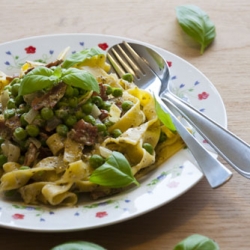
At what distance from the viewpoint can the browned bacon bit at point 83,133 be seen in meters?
2.95

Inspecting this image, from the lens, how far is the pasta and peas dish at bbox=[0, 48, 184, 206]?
2.82m

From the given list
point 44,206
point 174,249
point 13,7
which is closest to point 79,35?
point 13,7

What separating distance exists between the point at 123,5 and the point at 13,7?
2.94 feet

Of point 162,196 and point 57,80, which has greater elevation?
point 57,80

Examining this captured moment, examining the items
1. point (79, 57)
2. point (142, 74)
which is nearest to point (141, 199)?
point (79, 57)

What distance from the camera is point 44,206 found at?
2738 mm

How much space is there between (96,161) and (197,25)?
68.0 inches

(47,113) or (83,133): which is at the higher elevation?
(47,113)

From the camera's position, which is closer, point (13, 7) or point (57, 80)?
point (57, 80)

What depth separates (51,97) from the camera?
2953 mm

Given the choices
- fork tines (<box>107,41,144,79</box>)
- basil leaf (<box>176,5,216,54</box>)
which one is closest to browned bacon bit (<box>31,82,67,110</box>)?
fork tines (<box>107,41,144,79</box>)

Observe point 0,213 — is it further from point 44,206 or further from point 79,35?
point 79,35

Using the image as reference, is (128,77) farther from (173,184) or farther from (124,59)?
(173,184)

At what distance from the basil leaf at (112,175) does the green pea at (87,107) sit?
0.45 metres
